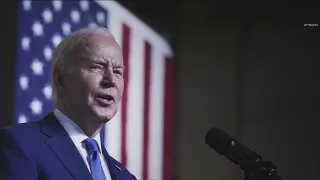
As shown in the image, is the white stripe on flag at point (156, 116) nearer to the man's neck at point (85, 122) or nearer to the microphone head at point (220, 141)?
the man's neck at point (85, 122)

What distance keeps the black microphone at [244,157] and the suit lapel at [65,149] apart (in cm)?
27

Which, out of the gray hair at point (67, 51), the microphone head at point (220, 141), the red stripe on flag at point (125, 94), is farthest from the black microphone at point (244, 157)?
the red stripe on flag at point (125, 94)

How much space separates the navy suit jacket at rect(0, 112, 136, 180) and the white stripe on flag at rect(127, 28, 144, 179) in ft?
5.05

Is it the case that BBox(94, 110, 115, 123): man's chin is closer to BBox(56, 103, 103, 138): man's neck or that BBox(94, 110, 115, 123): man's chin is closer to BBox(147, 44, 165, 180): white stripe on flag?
BBox(56, 103, 103, 138): man's neck

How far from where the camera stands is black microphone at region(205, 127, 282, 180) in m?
0.91

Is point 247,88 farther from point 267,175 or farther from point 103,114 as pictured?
point 267,175

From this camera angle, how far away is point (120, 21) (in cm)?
262

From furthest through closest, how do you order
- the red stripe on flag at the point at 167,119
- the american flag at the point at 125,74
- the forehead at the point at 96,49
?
the red stripe on flag at the point at 167,119 → the american flag at the point at 125,74 → the forehead at the point at 96,49

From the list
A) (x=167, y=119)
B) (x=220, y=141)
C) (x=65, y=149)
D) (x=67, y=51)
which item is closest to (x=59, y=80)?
(x=67, y=51)

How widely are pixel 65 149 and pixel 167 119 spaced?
2021 mm

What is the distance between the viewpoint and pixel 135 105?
2.76 meters

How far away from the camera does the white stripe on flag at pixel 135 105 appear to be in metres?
2.68

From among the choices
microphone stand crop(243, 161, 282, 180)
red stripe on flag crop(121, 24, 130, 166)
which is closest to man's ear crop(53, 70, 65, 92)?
microphone stand crop(243, 161, 282, 180)

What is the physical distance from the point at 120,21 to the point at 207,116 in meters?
0.92
